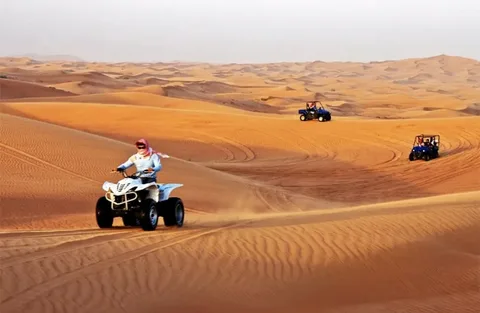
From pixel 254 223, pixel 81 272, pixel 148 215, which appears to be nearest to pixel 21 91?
pixel 254 223

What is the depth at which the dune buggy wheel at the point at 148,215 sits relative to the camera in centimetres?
1070

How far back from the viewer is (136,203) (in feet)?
35.3

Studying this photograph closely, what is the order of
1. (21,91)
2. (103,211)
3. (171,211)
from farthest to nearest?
(21,91)
(171,211)
(103,211)

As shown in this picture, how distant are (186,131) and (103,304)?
28.3 meters

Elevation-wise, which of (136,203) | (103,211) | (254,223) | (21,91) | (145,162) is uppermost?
(145,162)

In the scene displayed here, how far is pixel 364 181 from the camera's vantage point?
79.7 ft

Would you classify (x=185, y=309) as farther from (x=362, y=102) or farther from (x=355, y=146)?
(x=362, y=102)

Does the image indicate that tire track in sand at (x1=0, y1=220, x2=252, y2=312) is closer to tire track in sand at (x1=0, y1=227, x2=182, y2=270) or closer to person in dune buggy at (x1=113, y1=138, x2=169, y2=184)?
tire track in sand at (x1=0, y1=227, x2=182, y2=270)

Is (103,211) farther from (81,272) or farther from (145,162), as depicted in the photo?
(81,272)

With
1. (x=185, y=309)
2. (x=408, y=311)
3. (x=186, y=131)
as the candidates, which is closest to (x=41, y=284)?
(x=185, y=309)

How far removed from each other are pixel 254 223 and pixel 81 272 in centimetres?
462

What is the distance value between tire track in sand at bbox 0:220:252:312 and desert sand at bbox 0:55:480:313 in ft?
0.07

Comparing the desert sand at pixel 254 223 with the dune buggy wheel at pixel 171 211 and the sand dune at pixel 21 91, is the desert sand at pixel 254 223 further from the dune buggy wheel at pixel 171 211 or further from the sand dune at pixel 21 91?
the sand dune at pixel 21 91

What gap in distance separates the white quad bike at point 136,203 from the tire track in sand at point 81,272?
2.20 feet
